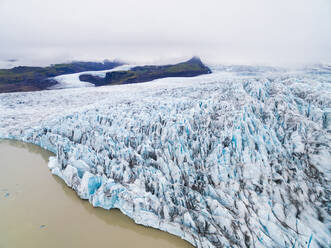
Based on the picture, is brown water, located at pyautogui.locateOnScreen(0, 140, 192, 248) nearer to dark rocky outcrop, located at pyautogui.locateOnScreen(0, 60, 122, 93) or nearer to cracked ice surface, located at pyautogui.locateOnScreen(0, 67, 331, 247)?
cracked ice surface, located at pyautogui.locateOnScreen(0, 67, 331, 247)

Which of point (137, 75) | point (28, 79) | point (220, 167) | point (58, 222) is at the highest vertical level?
point (137, 75)

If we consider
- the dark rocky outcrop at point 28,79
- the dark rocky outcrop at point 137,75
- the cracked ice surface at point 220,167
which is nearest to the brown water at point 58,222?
the cracked ice surface at point 220,167

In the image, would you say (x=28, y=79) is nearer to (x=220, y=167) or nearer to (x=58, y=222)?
(x=58, y=222)

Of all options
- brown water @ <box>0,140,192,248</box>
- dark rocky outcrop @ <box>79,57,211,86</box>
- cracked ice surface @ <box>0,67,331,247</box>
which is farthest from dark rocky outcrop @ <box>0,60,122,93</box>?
brown water @ <box>0,140,192,248</box>

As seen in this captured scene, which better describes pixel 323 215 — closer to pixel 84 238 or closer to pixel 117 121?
pixel 84 238

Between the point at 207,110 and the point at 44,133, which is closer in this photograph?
the point at 207,110

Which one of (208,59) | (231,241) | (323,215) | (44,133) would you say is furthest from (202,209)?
(208,59)

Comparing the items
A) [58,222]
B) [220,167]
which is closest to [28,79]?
[58,222]
